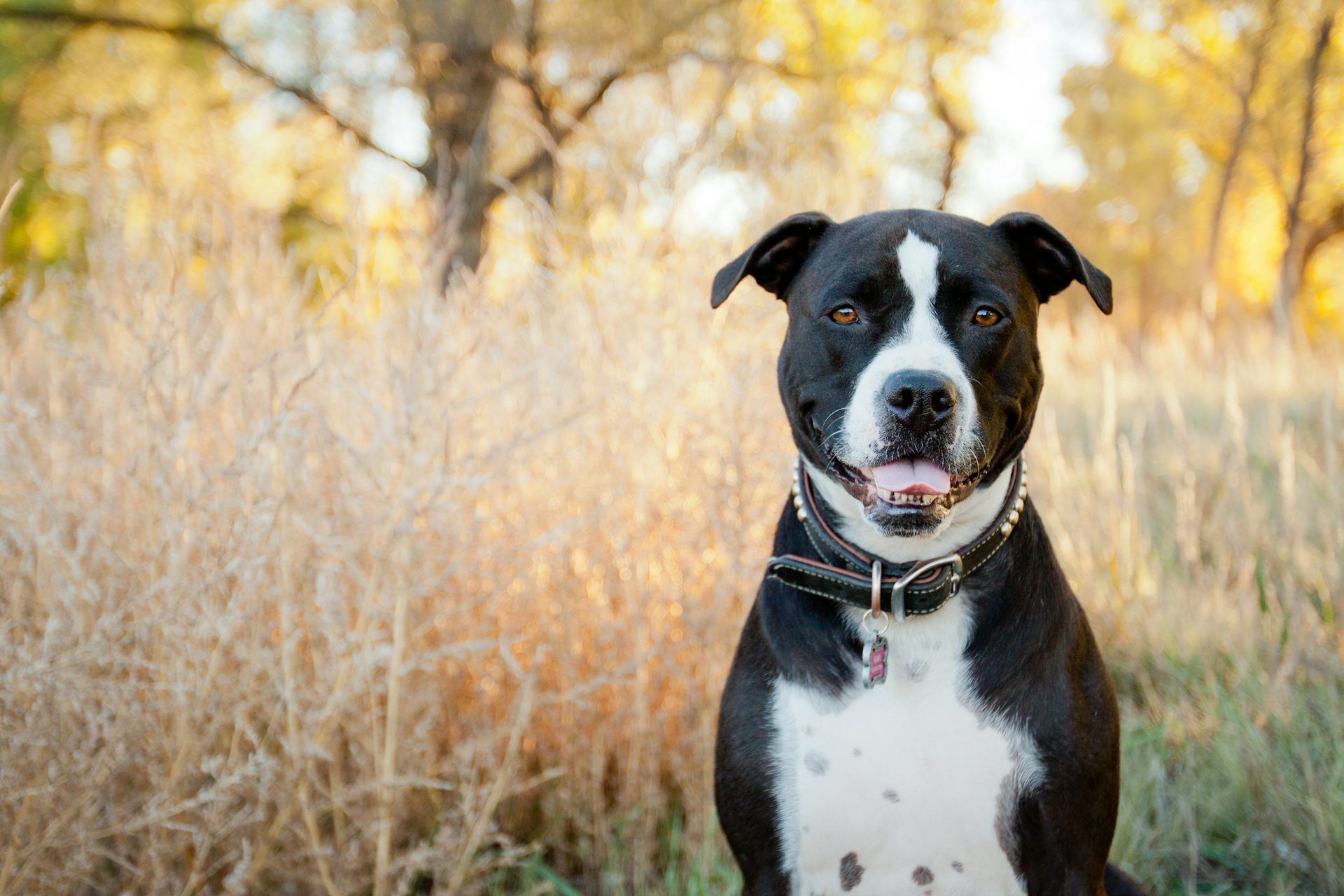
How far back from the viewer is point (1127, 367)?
882 centimetres

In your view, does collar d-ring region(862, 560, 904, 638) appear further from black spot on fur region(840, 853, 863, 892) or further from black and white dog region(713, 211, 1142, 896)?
black spot on fur region(840, 853, 863, 892)

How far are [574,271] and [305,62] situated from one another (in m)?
8.54

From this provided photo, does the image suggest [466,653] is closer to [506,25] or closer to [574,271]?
[574,271]

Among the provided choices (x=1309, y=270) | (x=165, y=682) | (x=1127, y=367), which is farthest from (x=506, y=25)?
(x=1309, y=270)

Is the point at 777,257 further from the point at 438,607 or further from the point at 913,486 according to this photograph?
the point at 438,607

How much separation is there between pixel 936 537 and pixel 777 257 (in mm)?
780

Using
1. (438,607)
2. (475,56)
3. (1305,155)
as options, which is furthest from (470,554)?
(1305,155)

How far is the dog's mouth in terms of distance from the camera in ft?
6.23

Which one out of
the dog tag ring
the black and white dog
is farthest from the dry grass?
the dog tag ring

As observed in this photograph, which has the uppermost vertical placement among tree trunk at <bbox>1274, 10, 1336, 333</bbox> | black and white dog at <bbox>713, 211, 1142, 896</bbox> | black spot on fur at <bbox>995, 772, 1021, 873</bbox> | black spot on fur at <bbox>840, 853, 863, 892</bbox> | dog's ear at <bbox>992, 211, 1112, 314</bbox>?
tree trunk at <bbox>1274, 10, 1336, 333</bbox>

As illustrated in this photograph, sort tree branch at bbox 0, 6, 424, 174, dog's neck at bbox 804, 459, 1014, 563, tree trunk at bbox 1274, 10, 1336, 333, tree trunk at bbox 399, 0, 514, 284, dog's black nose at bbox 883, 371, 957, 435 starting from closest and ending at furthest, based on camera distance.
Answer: dog's black nose at bbox 883, 371, 957, 435
dog's neck at bbox 804, 459, 1014, 563
tree trunk at bbox 399, 0, 514, 284
tree branch at bbox 0, 6, 424, 174
tree trunk at bbox 1274, 10, 1336, 333

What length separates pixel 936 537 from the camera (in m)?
2.02

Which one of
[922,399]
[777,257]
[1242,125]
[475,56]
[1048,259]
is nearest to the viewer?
[922,399]

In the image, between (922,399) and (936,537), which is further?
(936,537)
